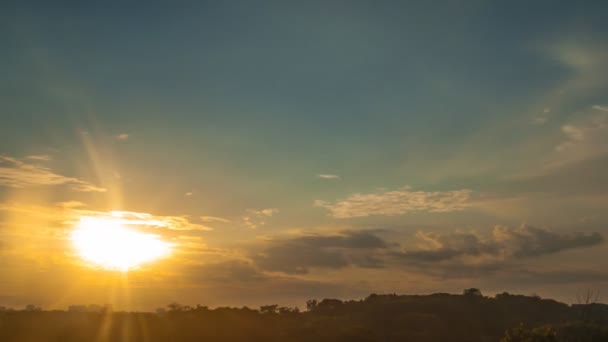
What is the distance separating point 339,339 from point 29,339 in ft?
251

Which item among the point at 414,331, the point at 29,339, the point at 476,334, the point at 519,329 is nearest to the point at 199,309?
the point at 29,339

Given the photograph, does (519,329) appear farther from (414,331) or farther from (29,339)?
(414,331)

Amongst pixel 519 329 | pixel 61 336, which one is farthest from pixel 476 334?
pixel 61 336

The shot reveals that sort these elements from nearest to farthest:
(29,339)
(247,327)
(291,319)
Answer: (29,339) < (247,327) < (291,319)

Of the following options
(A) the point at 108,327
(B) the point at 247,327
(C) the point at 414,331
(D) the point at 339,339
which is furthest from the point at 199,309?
(C) the point at 414,331

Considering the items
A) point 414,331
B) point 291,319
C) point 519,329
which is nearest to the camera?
point 519,329

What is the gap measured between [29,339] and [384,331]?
367ft

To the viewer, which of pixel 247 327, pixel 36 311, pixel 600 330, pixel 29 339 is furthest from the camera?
pixel 247 327

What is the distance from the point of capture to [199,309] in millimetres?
158750

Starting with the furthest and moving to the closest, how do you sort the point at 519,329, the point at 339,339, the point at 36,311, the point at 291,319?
the point at 291,319 → the point at 339,339 → the point at 36,311 → the point at 519,329

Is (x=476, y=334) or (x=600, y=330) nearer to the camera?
(x=600, y=330)

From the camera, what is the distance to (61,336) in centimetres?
11525

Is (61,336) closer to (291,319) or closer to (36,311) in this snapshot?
(36,311)

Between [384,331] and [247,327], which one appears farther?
[384,331]
